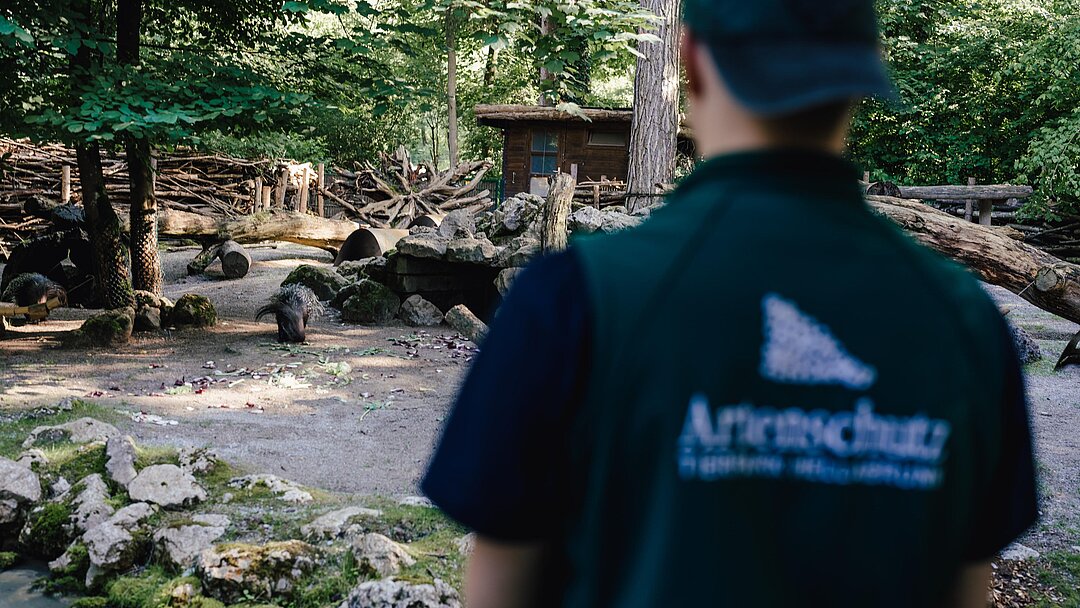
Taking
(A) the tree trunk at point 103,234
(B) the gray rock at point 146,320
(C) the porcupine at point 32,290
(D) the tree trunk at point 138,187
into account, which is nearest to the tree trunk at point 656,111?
(D) the tree trunk at point 138,187

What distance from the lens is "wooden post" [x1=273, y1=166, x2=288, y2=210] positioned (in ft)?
73.4

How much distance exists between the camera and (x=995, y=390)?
1118mm

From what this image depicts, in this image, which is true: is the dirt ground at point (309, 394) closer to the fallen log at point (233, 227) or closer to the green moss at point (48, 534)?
the green moss at point (48, 534)

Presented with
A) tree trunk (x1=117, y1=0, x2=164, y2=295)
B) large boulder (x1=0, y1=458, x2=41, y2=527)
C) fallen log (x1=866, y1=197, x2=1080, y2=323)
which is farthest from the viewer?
tree trunk (x1=117, y1=0, x2=164, y2=295)

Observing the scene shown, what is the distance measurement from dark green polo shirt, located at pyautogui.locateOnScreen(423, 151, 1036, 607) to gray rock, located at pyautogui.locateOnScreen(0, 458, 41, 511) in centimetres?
483

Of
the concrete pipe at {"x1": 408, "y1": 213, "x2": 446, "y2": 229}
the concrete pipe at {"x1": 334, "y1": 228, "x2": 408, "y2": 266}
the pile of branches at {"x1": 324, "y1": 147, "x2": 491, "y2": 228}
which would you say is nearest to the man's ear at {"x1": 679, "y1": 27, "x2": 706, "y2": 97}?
the concrete pipe at {"x1": 334, "y1": 228, "x2": 408, "y2": 266}

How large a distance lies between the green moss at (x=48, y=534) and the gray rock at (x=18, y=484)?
7.4 inches

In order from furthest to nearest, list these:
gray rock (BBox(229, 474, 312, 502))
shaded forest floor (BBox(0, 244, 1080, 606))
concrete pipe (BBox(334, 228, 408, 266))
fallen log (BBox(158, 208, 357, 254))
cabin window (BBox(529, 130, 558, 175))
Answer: cabin window (BBox(529, 130, 558, 175)) → concrete pipe (BBox(334, 228, 408, 266)) → fallen log (BBox(158, 208, 357, 254)) → shaded forest floor (BBox(0, 244, 1080, 606)) → gray rock (BBox(229, 474, 312, 502))

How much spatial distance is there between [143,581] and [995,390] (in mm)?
4162

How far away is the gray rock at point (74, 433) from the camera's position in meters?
5.97

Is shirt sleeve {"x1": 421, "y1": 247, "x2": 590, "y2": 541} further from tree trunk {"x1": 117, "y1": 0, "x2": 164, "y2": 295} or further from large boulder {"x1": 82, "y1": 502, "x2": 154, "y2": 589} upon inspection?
tree trunk {"x1": 117, "y1": 0, "x2": 164, "y2": 295}

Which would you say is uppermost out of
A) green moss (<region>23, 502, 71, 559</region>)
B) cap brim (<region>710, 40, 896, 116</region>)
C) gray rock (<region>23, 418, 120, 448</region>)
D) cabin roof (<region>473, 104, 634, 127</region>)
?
cabin roof (<region>473, 104, 634, 127</region>)

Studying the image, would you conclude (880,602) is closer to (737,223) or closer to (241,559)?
(737,223)

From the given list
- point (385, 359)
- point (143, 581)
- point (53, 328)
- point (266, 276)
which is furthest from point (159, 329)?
point (143, 581)
